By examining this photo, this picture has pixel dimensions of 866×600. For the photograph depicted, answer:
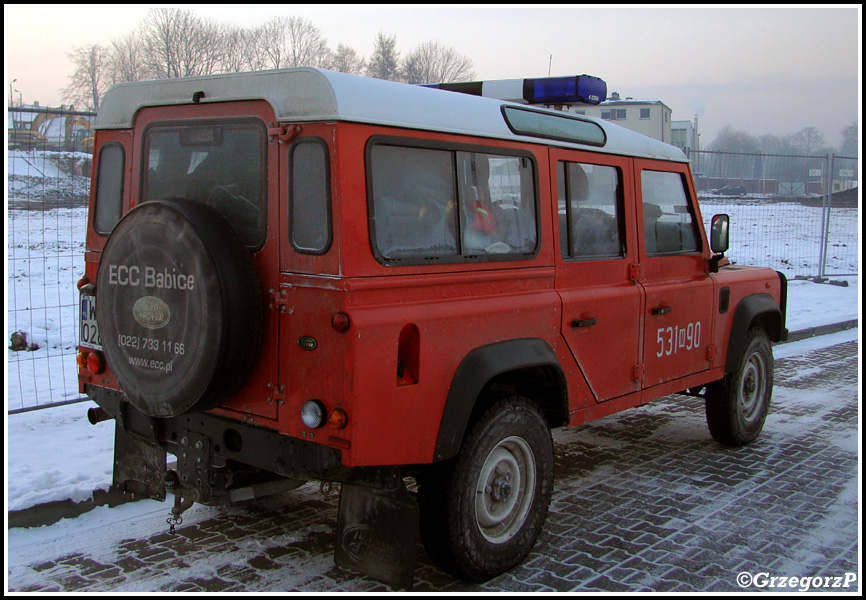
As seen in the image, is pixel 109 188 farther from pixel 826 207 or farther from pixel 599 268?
pixel 826 207

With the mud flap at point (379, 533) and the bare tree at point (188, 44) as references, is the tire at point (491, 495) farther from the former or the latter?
the bare tree at point (188, 44)

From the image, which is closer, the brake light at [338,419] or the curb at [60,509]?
the brake light at [338,419]

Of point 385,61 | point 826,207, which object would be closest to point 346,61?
point 385,61

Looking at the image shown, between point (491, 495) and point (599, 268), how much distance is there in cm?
163

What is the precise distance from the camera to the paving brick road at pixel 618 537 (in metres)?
4.00

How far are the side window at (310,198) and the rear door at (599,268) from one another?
5.46 ft

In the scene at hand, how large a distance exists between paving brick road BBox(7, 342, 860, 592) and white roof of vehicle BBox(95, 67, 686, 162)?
2322mm

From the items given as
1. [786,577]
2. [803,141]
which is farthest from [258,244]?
[803,141]

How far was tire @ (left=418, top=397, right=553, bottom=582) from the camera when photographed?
3807 millimetres

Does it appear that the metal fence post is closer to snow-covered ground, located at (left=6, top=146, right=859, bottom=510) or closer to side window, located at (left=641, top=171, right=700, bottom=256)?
snow-covered ground, located at (left=6, top=146, right=859, bottom=510)

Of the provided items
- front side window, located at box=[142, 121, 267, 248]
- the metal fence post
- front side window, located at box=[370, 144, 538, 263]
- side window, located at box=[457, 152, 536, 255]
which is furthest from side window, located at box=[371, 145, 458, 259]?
the metal fence post

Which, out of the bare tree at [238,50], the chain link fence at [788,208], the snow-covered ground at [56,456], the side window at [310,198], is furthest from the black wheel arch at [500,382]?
the bare tree at [238,50]

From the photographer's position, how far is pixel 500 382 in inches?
169

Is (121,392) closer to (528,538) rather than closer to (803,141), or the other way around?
(528,538)
